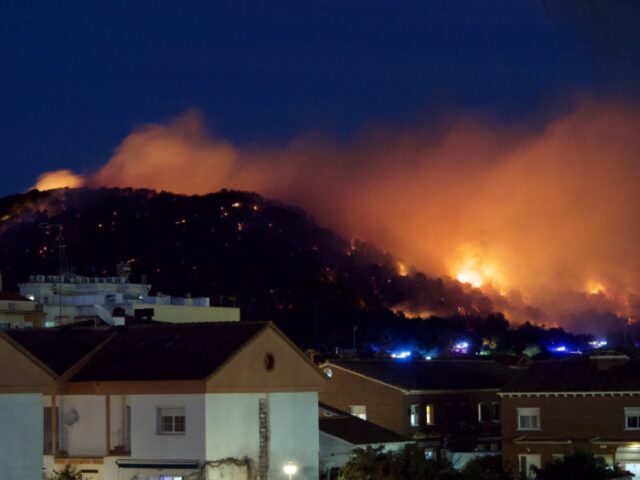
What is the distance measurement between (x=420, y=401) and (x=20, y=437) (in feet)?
144

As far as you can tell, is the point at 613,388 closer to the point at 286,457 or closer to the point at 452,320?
the point at 286,457

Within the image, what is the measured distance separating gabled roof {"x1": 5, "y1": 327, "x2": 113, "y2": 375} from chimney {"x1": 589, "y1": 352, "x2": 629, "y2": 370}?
100 ft

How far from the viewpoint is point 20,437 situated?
106 feet

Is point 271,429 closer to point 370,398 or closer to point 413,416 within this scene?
point 370,398

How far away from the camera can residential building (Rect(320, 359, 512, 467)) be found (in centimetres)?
7312

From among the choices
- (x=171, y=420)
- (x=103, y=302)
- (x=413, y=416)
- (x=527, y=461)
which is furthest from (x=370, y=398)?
(x=103, y=302)

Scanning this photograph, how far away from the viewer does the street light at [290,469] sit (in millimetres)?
43281

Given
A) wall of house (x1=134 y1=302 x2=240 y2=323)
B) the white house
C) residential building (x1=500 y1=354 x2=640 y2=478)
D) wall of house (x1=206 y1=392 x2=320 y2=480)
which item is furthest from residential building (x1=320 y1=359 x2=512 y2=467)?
the white house

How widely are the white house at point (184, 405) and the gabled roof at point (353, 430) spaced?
8.97 metres

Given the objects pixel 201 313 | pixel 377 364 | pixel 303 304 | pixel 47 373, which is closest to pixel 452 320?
pixel 303 304

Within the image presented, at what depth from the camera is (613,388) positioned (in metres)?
66.2

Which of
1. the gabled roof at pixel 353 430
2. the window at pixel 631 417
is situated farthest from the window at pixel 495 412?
the gabled roof at pixel 353 430

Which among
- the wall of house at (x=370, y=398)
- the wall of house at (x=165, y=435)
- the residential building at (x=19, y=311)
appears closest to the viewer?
the wall of house at (x=165, y=435)

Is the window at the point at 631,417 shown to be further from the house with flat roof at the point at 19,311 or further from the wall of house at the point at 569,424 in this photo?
the house with flat roof at the point at 19,311
